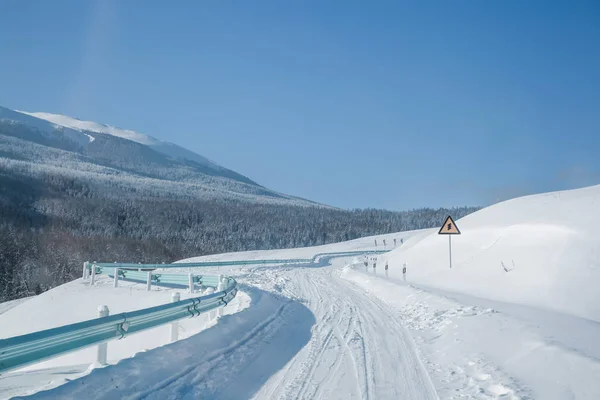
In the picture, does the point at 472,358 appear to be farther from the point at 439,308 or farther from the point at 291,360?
Answer: the point at 439,308

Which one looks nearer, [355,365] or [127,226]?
[355,365]

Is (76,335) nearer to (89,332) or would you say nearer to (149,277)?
(89,332)

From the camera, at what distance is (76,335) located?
667 centimetres

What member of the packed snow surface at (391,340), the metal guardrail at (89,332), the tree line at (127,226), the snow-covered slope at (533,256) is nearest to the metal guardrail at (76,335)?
the metal guardrail at (89,332)

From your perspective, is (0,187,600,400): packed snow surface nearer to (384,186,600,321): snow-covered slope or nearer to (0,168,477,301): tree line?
(384,186,600,321): snow-covered slope

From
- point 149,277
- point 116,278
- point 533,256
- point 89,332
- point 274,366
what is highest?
point 533,256

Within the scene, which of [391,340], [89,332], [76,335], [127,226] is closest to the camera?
[76,335]

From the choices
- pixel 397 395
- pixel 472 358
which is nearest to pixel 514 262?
pixel 472 358

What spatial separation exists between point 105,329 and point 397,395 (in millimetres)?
4433

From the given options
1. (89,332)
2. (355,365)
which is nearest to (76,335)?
(89,332)

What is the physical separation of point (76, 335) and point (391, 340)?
6.59 m

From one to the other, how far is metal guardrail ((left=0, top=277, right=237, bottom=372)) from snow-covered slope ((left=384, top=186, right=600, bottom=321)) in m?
11.1

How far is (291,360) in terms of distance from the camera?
8672 millimetres

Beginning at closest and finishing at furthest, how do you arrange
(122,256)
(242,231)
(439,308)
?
(439,308), (122,256), (242,231)
